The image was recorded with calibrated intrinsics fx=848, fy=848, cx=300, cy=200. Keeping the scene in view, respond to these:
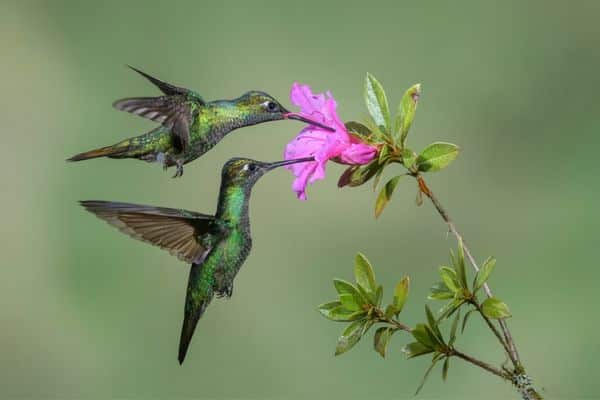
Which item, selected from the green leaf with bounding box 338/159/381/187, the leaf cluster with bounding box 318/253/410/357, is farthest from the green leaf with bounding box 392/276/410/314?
the green leaf with bounding box 338/159/381/187

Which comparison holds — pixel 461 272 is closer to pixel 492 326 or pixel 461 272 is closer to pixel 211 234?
pixel 492 326

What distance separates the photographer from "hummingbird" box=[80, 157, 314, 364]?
770 millimetres

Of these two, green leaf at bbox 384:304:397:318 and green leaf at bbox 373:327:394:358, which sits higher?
green leaf at bbox 384:304:397:318

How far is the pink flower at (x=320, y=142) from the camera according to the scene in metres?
0.84

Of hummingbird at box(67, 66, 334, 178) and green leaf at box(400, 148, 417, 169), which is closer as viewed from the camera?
hummingbird at box(67, 66, 334, 178)

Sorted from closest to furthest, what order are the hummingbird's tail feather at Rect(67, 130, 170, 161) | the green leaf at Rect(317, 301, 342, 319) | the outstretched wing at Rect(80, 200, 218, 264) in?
the outstretched wing at Rect(80, 200, 218, 264) → the hummingbird's tail feather at Rect(67, 130, 170, 161) → the green leaf at Rect(317, 301, 342, 319)

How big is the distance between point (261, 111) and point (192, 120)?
0.06 metres

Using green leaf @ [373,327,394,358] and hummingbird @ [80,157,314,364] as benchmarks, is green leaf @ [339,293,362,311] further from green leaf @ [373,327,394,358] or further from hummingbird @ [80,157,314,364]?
hummingbird @ [80,157,314,364]

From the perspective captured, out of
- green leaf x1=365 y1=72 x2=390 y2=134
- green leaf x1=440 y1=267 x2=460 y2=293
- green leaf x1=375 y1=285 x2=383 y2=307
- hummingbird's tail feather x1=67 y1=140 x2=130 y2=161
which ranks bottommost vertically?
green leaf x1=375 y1=285 x2=383 y2=307

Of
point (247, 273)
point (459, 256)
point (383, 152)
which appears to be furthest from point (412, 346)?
point (247, 273)

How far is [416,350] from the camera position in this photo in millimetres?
887

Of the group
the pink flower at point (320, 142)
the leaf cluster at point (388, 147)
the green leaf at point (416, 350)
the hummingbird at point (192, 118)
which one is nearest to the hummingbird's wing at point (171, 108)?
the hummingbird at point (192, 118)

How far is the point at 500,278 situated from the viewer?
11.2ft

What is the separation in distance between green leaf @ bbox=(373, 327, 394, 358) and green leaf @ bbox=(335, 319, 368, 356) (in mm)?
20
